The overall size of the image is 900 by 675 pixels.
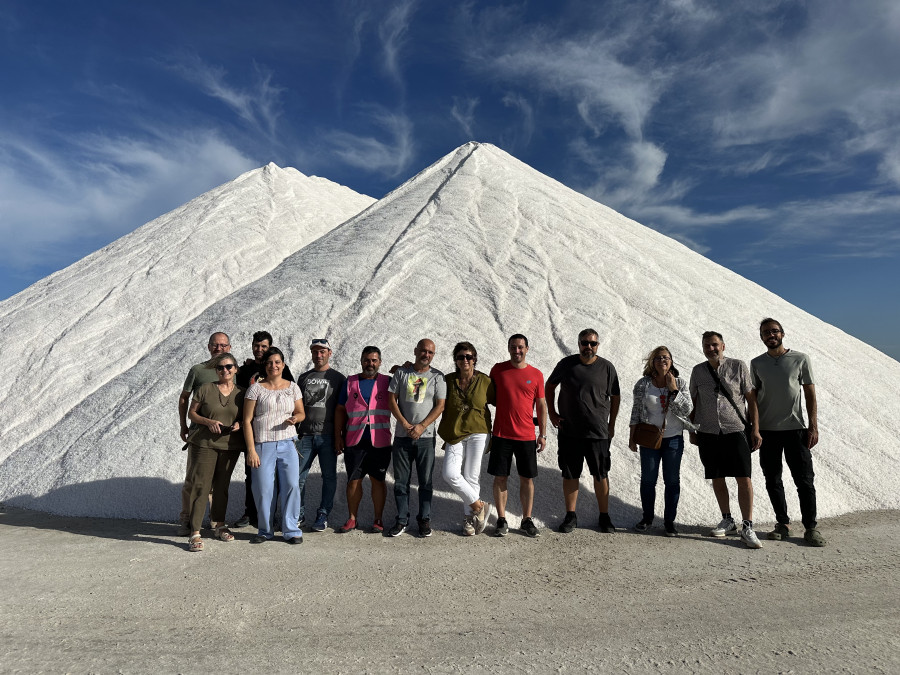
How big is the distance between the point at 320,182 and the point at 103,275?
459 inches

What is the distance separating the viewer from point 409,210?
1292cm

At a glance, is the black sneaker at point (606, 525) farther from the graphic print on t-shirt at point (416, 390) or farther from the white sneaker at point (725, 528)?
the graphic print on t-shirt at point (416, 390)

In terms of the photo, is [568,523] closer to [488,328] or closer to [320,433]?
[320,433]

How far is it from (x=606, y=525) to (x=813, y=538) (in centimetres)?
195

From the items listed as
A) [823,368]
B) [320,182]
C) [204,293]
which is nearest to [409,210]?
[204,293]

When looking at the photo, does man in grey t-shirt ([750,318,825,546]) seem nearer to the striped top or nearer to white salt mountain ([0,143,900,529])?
white salt mountain ([0,143,900,529])

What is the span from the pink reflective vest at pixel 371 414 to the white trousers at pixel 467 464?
28.3 inches

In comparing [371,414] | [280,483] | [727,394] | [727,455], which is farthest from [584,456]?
[280,483]

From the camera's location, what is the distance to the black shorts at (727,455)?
5.49 m

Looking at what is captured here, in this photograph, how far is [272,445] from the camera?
5379 mm

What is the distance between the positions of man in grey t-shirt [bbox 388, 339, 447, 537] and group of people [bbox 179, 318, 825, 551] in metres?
0.01

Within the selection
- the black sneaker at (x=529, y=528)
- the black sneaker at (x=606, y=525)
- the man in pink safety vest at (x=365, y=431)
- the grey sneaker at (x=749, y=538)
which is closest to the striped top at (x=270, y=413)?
the man in pink safety vest at (x=365, y=431)

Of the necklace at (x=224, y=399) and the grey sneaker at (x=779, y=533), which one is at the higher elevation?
the necklace at (x=224, y=399)

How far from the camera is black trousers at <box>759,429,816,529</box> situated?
5488 millimetres
